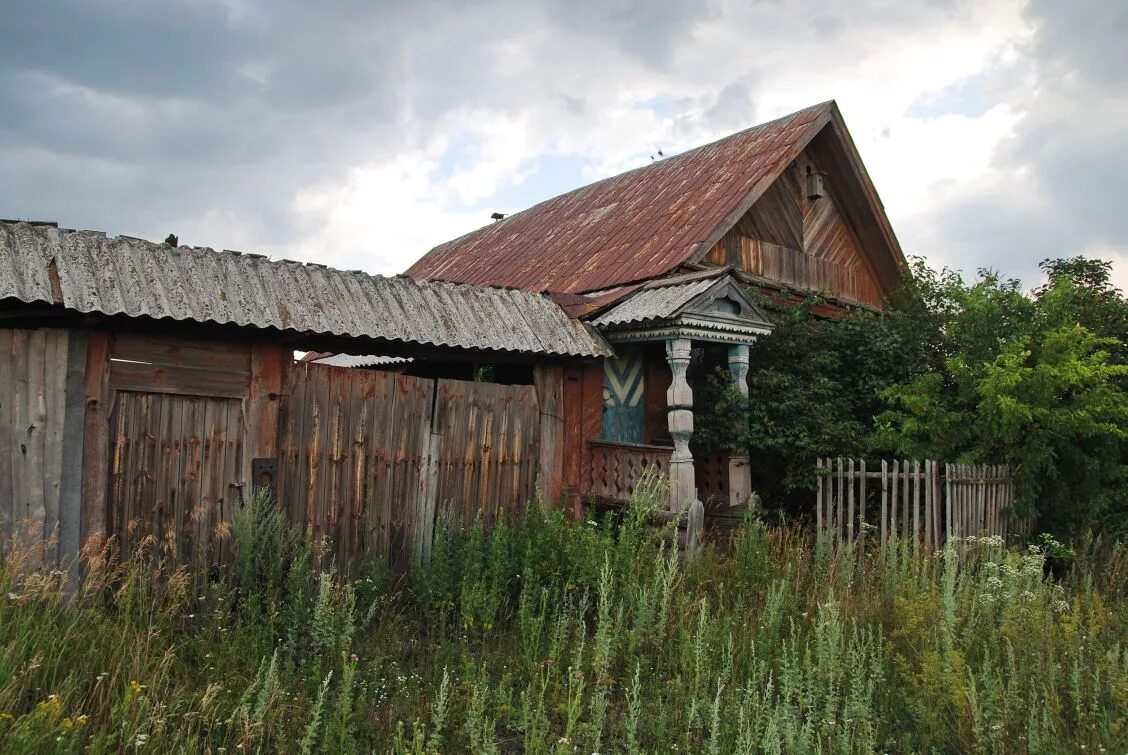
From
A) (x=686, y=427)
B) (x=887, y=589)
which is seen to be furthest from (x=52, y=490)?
(x=887, y=589)

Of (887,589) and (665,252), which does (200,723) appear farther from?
(665,252)

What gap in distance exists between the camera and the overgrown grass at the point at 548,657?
13.6 ft

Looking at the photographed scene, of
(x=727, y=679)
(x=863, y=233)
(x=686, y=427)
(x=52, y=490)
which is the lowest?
(x=727, y=679)

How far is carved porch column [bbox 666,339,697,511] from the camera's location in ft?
27.3

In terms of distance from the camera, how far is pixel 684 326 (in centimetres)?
848

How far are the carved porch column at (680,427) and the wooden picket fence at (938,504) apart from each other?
1411 millimetres

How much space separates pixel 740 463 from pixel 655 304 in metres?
2.09

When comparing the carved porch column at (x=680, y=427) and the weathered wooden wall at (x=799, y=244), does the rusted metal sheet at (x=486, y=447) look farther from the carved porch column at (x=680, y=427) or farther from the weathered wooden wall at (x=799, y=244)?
the weathered wooden wall at (x=799, y=244)

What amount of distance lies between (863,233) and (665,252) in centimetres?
500

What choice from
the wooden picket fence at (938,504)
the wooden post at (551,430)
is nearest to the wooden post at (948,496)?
the wooden picket fence at (938,504)

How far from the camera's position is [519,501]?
8.30m

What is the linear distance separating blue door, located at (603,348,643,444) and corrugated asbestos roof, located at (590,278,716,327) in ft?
2.56

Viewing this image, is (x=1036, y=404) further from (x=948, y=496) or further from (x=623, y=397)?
(x=623, y=397)

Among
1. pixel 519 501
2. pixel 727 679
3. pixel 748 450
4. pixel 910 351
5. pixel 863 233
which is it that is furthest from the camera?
pixel 863 233
